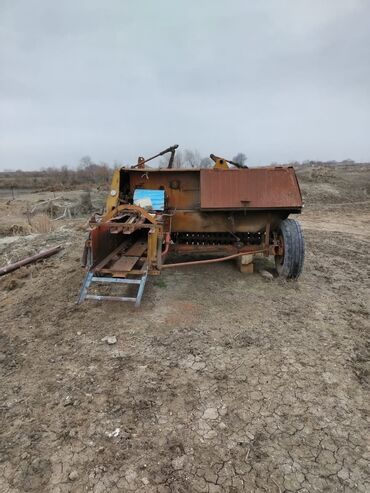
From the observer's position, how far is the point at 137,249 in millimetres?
4965

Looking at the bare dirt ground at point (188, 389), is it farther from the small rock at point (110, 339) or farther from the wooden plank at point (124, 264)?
the wooden plank at point (124, 264)

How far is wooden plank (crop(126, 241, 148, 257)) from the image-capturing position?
4.75m

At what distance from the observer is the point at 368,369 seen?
2.97 metres

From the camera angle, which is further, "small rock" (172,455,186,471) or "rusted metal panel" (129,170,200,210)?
"rusted metal panel" (129,170,200,210)

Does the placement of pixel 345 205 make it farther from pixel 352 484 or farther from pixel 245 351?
pixel 352 484

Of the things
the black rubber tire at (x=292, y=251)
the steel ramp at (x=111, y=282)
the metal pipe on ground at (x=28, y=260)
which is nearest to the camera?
the steel ramp at (x=111, y=282)

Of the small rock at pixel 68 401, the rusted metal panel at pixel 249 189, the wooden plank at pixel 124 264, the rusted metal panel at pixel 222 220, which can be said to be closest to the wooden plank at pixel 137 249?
the wooden plank at pixel 124 264

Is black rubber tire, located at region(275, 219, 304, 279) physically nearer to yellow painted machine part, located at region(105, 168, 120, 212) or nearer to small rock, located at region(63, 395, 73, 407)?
yellow painted machine part, located at region(105, 168, 120, 212)

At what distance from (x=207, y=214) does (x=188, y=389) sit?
2.80 m

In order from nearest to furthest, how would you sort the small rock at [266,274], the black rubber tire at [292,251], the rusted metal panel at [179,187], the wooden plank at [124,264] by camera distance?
the wooden plank at [124,264] → the black rubber tire at [292,251] → the small rock at [266,274] → the rusted metal panel at [179,187]

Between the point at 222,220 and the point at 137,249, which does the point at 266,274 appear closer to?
the point at 222,220

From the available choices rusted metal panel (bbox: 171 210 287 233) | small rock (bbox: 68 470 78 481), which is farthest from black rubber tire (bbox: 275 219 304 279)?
small rock (bbox: 68 470 78 481)

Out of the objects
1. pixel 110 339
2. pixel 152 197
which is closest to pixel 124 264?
pixel 110 339

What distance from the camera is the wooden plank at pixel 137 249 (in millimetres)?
4751
